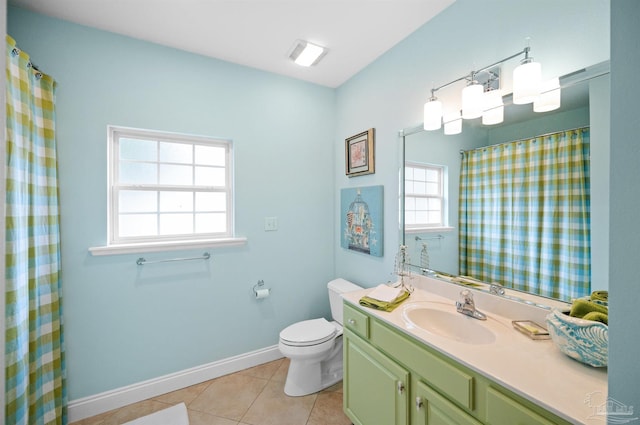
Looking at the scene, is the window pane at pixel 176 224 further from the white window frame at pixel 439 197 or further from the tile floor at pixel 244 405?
the white window frame at pixel 439 197

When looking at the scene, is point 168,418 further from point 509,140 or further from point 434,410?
point 509,140

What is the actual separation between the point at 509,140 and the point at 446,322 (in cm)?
100

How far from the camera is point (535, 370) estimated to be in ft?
2.90

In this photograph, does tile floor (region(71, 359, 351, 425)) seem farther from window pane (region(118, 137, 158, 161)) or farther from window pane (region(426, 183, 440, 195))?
window pane (region(118, 137, 158, 161))

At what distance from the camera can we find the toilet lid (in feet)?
6.20

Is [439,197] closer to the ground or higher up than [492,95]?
closer to the ground

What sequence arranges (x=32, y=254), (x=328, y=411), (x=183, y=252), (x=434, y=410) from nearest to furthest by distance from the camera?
(x=434, y=410) < (x=32, y=254) < (x=328, y=411) < (x=183, y=252)

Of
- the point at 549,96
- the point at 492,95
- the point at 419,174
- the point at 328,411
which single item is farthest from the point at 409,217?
the point at 328,411

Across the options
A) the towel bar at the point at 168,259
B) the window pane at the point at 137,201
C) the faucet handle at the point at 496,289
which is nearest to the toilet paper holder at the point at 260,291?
the towel bar at the point at 168,259

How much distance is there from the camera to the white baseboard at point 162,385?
68.9 inches

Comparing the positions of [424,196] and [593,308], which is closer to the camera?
[593,308]

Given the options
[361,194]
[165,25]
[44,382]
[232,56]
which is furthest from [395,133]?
[44,382]

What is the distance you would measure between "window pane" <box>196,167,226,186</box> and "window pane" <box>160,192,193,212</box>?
14 cm

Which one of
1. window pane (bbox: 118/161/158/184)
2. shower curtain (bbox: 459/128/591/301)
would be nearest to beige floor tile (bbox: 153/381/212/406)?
window pane (bbox: 118/161/158/184)
